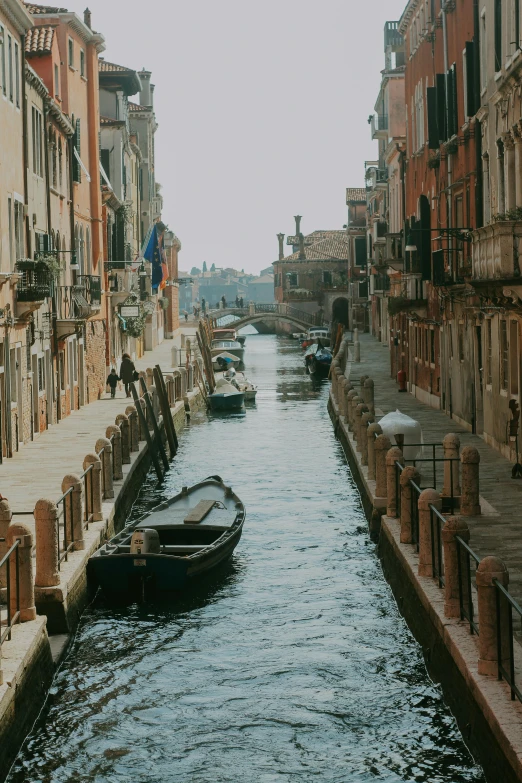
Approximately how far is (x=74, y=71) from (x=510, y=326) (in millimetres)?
18470

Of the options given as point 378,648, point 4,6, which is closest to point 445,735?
point 378,648

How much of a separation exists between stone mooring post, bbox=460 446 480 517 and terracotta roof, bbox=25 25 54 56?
61.9 feet

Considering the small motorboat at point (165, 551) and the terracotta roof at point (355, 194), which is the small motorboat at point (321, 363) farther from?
the small motorboat at point (165, 551)

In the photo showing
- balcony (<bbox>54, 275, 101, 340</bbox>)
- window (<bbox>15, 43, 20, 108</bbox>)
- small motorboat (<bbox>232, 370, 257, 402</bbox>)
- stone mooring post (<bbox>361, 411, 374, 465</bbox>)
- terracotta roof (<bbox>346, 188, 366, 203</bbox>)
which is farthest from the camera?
terracotta roof (<bbox>346, 188, 366, 203</bbox>)

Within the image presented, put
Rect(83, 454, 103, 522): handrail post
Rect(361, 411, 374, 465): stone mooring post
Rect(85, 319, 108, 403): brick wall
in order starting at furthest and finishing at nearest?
Rect(85, 319, 108, 403): brick wall, Rect(361, 411, 374, 465): stone mooring post, Rect(83, 454, 103, 522): handrail post

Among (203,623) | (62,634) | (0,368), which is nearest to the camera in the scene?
(62,634)

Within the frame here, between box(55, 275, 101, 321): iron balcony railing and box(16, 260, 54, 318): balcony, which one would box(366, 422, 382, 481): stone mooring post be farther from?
box(55, 275, 101, 321): iron balcony railing

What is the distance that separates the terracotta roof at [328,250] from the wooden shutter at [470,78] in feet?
277

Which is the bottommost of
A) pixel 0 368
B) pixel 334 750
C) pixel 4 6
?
pixel 334 750

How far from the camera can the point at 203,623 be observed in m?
14.8

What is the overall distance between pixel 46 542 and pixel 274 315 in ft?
299

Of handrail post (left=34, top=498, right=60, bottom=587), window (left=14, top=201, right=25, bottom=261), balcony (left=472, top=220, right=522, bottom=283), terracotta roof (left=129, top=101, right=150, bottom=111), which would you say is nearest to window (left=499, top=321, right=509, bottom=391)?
balcony (left=472, top=220, right=522, bottom=283)

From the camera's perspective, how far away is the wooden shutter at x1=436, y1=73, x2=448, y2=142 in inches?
1102

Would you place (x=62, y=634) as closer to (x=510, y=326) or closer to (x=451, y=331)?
(x=510, y=326)
